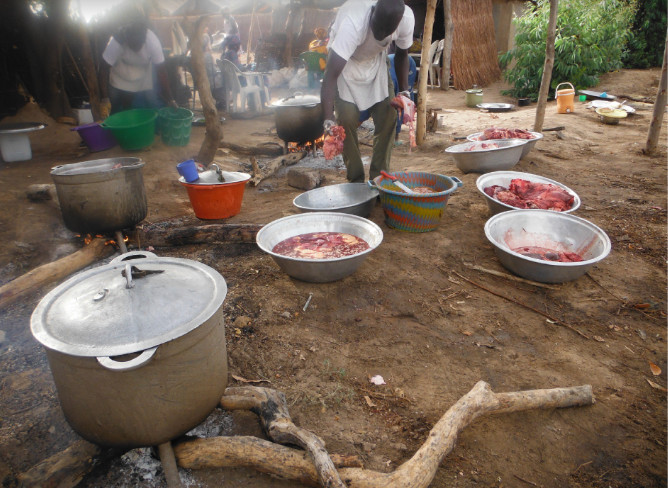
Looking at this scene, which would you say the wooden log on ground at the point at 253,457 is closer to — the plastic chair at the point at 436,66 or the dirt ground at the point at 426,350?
the dirt ground at the point at 426,350

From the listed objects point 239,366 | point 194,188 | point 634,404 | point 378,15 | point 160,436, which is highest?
point 378,15

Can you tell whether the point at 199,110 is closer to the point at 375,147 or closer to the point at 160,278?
the point at 375,147

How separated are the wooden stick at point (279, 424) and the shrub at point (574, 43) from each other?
11577mm

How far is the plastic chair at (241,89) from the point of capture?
30.5 ft

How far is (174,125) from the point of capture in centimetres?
614

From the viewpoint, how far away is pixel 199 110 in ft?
32.6

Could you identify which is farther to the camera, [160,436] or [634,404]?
[634,404]

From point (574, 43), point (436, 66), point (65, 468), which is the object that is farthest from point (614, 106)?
point (65, 468)

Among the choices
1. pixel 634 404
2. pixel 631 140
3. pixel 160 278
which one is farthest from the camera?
pixel 631 140

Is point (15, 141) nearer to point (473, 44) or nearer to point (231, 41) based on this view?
point (231, 41)

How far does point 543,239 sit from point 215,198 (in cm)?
299

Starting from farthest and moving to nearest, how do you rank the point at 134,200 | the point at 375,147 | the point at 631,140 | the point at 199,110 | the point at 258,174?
1. the point at 199,110
2. the point at 631,140
3. the point at 258,174
4. the point at 375,147
5. the point at 134,200

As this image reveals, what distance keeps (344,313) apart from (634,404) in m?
1.63

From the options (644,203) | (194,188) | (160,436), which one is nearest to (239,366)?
(160,436)
